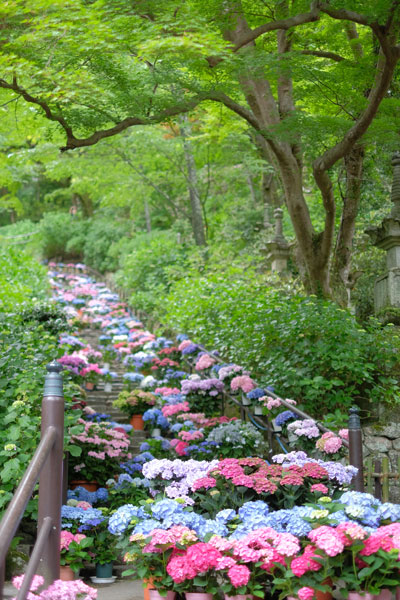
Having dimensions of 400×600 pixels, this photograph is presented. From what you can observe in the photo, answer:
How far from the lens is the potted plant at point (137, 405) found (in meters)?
9.84

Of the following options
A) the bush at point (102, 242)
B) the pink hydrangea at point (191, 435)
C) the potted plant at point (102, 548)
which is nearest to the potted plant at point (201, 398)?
the pink hydrangea at point (191, 435)

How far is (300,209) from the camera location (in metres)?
9.21

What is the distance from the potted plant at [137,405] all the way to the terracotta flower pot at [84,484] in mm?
2664

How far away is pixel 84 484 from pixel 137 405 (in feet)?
9.32

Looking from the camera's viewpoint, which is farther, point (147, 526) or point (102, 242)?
point (102, 242)

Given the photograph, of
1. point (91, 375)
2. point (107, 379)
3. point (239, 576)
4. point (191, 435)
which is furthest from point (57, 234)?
point (239, 576)

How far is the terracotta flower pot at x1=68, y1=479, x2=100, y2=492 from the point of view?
7086 mm

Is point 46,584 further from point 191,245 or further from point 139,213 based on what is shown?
point 139,213

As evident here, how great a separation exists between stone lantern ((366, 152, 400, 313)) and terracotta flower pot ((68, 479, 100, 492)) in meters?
4.30

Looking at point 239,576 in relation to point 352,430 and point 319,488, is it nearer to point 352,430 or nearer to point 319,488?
point 319,488

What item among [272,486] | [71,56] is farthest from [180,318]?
[272,486]

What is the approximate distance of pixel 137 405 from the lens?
990 cm

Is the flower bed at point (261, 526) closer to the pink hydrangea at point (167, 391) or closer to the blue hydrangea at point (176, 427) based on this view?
the blue hydrangea at point (176, 427)

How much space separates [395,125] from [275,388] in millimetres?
3078
